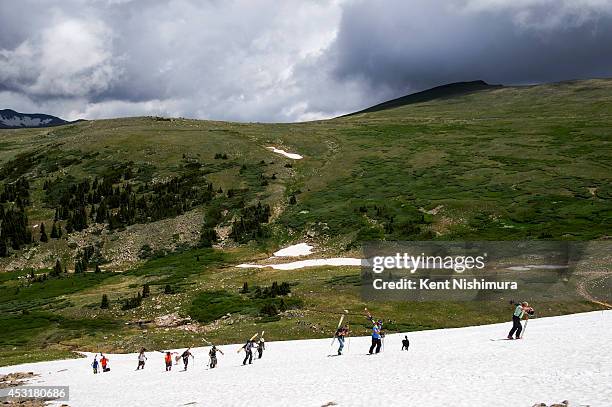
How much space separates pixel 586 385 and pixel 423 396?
641 cm

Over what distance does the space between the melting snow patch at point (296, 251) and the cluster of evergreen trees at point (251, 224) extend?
286 inches

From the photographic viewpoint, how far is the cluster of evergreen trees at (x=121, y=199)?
101938 millimetres

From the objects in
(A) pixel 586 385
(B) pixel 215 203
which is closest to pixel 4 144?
(B) pixel 215 203

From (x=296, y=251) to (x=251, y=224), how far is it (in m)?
14.4

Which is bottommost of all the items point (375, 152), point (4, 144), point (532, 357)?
point (532, 357)

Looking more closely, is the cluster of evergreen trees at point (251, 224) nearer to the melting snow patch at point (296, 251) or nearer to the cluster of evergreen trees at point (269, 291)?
the melting snow patch at point (296, 251)

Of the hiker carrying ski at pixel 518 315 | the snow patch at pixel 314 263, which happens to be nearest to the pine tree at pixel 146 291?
the snow patch at pixel 314 263

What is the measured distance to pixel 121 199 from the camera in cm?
10925

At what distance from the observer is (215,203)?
4269 inches

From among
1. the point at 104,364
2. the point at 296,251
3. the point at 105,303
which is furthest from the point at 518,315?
the point at 296,251

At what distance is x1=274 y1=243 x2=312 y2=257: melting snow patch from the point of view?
8612 cm

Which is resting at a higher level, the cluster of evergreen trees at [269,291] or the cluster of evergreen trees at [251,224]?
the cluster of evergreen trees at [251,224]

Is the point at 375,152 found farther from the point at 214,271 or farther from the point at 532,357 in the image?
the point at 532,357

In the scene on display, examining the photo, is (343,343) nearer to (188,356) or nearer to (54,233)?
(188,356)
